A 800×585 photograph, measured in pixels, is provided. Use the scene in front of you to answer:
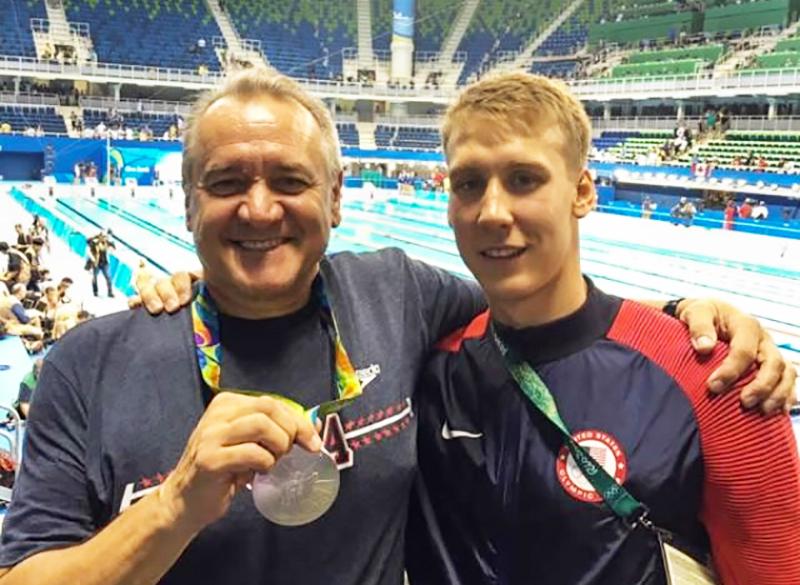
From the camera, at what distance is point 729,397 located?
1.54 metres

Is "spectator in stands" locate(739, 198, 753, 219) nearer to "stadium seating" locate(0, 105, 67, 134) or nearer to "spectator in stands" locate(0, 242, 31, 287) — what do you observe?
"spectator in stands" locate(0, 242, 31, 287)

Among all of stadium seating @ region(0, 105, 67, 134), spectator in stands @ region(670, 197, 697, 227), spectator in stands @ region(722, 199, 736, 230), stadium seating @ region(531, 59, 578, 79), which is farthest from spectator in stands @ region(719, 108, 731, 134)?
stadium seating @ region(0, 105, 67, 134)

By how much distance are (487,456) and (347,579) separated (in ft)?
1.28

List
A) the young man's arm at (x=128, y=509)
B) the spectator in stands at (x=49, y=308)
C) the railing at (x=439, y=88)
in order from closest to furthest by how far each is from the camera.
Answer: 1. the young man's arm at (x=128, y=509)
2. the spectator in stands at (x=49, y=308)
3. the railing at (x=439, y=88)

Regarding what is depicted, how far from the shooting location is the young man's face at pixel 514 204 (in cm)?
164

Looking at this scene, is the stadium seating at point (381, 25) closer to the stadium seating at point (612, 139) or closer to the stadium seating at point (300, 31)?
the stadium seating at point (300, 31)

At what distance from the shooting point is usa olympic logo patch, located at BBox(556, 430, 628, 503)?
62.4 inches

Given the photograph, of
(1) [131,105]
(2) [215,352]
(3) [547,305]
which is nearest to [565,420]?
(3) [547,305]

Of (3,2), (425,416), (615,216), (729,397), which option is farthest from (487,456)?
(3,2)

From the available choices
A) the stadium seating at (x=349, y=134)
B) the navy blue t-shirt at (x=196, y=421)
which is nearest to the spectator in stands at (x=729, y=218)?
the stadium seating at (x=349, y=134)

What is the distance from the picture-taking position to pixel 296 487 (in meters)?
1.36

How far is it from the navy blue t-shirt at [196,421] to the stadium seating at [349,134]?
3793 cm

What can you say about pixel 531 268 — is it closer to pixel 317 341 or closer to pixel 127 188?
pixel 317 341

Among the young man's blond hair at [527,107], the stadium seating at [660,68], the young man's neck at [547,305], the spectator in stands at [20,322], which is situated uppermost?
the stadium seating at [660,68]
